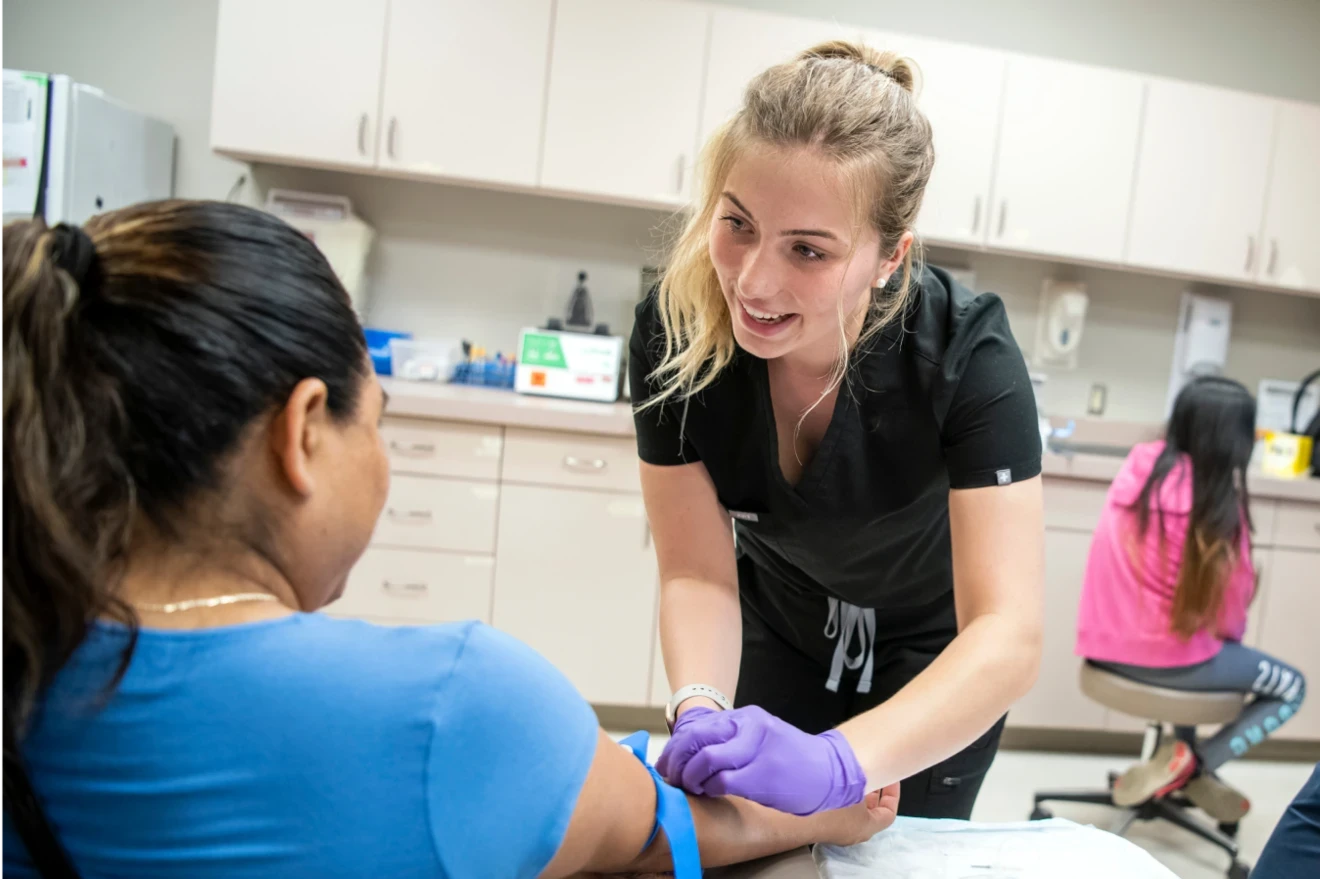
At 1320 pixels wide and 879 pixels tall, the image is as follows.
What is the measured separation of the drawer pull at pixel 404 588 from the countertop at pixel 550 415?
47 cm

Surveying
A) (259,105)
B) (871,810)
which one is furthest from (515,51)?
(871,810)

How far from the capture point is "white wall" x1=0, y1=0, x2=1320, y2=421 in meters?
3.10

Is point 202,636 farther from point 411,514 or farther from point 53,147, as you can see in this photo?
point 53,147

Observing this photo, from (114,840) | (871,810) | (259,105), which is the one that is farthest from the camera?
(259,105)

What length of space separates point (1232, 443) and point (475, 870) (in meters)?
2.20

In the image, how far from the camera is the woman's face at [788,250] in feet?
A: 3.30

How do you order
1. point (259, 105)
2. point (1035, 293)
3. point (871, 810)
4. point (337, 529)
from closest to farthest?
point (337, 529), point (871, 810), point (259, 105), point (1035, 293)

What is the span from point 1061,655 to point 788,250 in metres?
2.39

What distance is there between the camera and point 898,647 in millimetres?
1393

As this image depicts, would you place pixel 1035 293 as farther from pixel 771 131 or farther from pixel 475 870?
pixel 475 870

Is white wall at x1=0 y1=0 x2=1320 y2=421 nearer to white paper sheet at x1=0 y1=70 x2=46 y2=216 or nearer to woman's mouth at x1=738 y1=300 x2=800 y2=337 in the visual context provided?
white paper sheet at x1=0 y1=70 x2=46 y2=216

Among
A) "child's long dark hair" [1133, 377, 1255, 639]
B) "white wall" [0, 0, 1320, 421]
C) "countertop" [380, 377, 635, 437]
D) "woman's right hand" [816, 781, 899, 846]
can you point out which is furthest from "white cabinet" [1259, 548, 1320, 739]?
"woman's right hand" [816, 781, 899, 846]

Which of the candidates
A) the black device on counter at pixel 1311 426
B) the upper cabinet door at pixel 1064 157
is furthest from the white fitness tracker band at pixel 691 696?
the black device on counter at pixel 1311 426

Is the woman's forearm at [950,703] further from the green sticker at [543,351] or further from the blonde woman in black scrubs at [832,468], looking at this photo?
the green sticker at [543,351]
